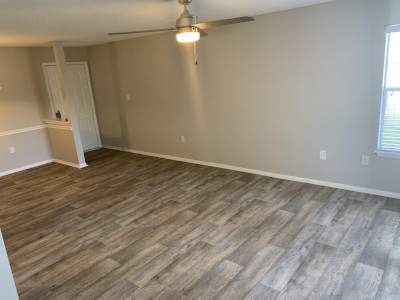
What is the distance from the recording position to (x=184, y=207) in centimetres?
396

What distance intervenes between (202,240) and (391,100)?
276 cm

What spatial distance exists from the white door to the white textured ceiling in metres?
2.10

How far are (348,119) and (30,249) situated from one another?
162 inches

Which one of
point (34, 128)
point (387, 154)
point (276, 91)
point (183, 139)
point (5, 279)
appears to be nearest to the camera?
point (5, 279)

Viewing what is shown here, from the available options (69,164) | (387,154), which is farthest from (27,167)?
(387,154)

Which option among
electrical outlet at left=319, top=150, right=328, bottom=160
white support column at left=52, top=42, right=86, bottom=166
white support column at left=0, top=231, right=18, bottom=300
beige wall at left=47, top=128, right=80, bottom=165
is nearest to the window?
electrical outlet at left=319, top=150, right=328, bottom=160

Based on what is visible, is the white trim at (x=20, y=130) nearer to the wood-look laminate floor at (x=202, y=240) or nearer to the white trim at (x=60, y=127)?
the white trim at (x=60, y=127)

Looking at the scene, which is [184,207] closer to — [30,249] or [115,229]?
[115,229]

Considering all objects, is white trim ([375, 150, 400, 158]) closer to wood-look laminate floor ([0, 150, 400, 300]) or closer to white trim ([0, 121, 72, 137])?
wood-look laminate floor ([0, 150, 400, 300])

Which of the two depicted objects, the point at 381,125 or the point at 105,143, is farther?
the point at 105,143

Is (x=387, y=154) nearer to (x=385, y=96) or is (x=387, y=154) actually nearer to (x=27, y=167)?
(x=385, y=96)

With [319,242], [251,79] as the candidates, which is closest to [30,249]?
[319,242]

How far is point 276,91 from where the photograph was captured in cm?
436

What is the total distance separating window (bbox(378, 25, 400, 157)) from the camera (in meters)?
3.38
